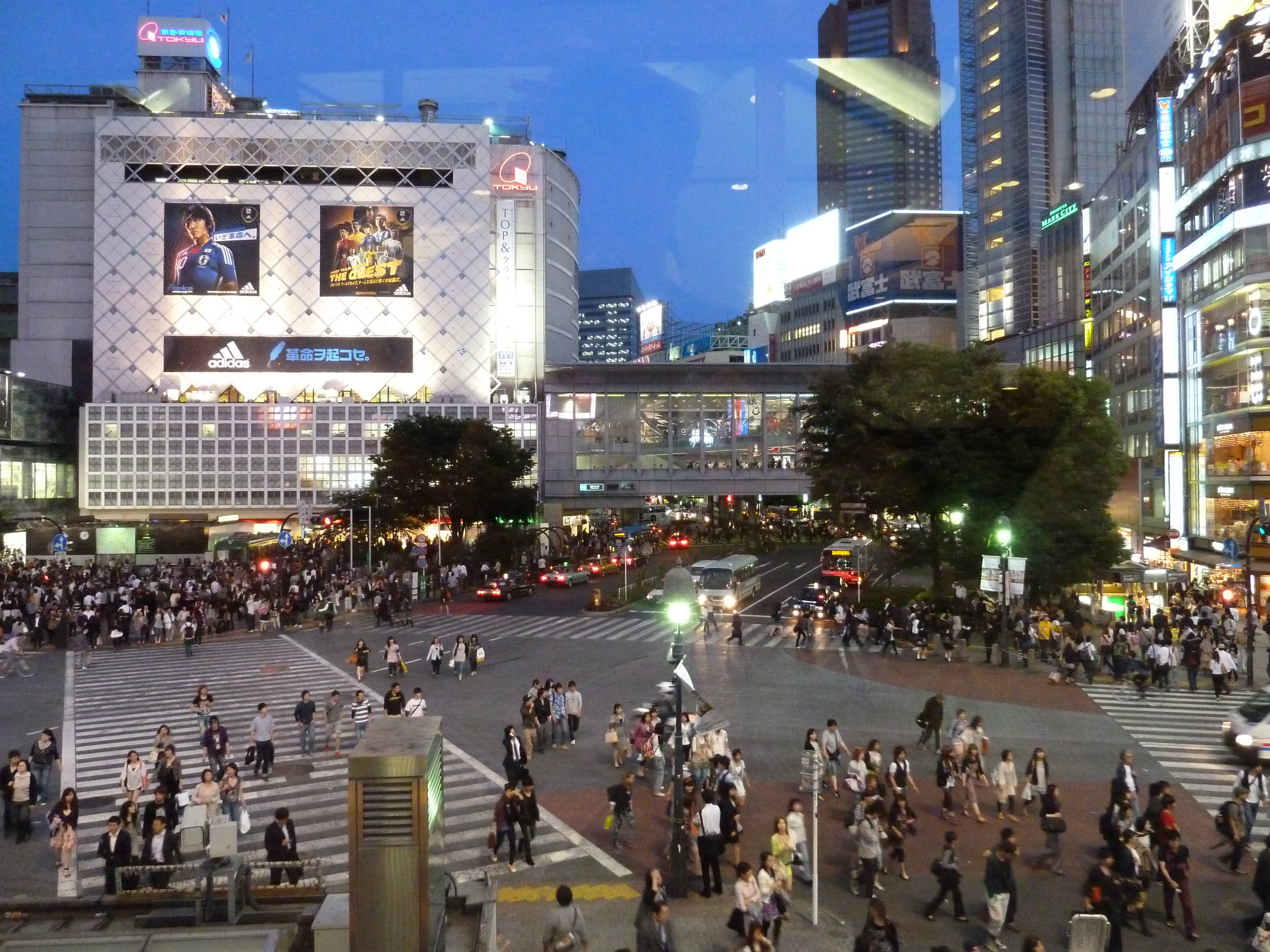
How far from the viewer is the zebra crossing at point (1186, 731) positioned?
55.1 ft

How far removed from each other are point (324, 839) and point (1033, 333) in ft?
289

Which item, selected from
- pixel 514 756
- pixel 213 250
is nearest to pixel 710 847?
pixel 514 756

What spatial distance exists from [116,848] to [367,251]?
78.5 m

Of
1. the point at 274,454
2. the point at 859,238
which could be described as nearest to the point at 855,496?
the point at 274,454

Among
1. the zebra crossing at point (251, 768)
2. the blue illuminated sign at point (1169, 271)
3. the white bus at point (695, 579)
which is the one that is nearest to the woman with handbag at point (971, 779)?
the zebra crossing at point (251, 768)

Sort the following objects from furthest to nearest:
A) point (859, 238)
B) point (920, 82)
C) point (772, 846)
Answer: point (859, 238), point (920, 82), point (772, 846)

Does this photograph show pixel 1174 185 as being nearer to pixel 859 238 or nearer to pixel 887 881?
pixel 887 881

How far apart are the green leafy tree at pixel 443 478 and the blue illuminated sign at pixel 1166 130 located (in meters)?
37.7

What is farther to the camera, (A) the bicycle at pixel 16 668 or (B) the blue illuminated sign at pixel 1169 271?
(B) the blue illuminated sign at pixel 1169 271

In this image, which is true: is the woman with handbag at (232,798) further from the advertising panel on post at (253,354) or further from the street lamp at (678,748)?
the advertising panel on post at (253,354)

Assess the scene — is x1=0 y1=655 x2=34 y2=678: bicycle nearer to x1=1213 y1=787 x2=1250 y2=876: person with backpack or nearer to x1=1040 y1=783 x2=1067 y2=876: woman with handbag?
x1=1040 y1=783 x2=1067 y2=876: woman with handbag

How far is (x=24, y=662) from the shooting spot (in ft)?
94.4

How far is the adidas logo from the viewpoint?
273ft

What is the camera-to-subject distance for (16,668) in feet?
94.9
